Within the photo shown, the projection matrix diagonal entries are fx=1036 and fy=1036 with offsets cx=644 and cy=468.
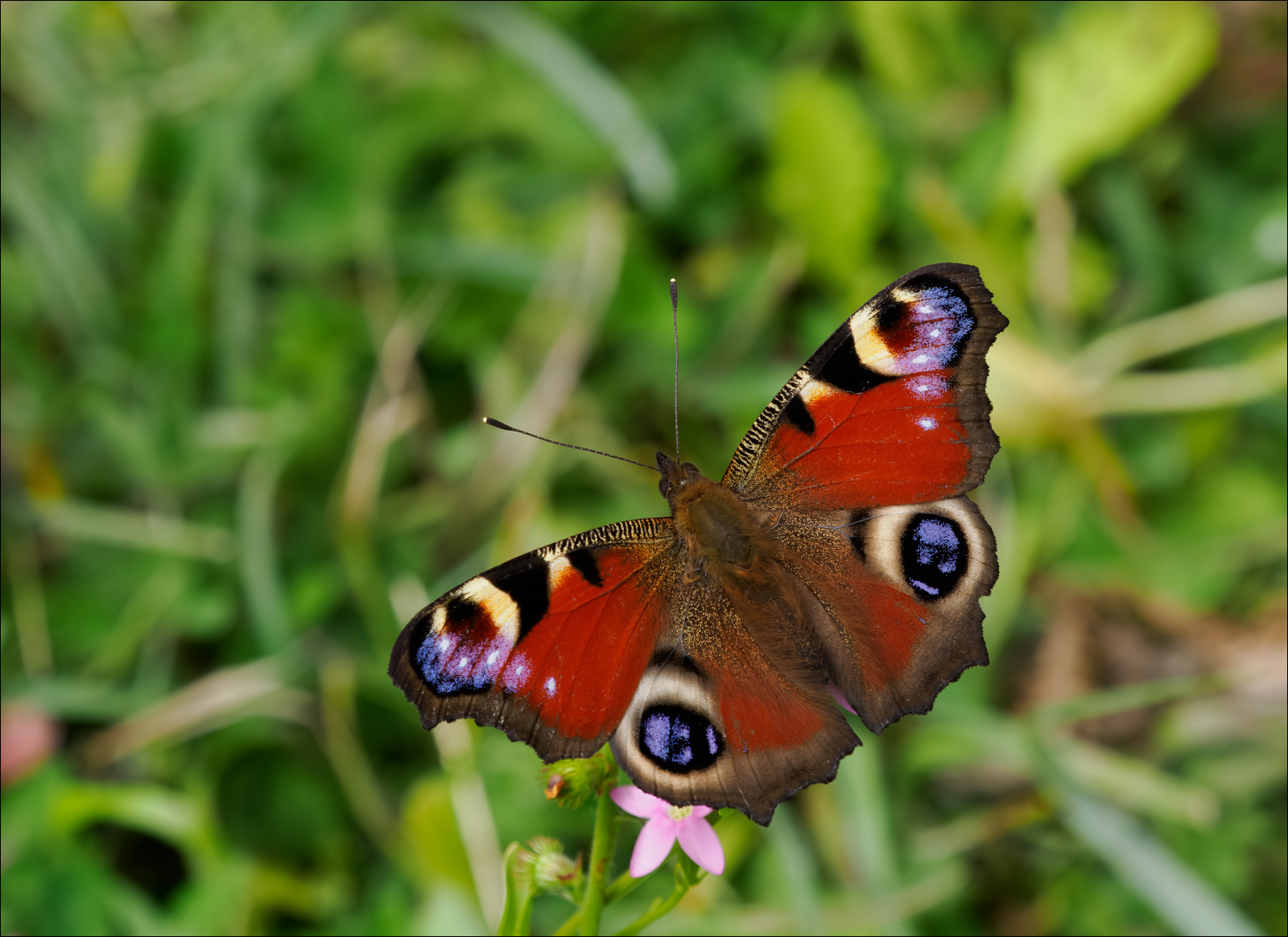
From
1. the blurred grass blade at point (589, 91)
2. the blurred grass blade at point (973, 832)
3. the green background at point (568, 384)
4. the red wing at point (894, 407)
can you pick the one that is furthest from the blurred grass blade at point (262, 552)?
the blurred grass blade at point (973, 832)

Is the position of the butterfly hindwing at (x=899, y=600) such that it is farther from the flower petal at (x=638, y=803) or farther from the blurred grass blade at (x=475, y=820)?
the blurred grass blade at (x=475, y=820)

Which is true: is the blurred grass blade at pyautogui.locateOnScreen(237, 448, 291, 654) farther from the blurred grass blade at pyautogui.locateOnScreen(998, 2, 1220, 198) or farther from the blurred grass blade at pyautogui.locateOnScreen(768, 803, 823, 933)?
the blurred grass blade at pyautogui.locateOnScreen(998, 2, 1220, 198)

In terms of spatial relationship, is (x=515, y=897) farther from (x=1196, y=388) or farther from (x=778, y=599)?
(x=1196, y=388)

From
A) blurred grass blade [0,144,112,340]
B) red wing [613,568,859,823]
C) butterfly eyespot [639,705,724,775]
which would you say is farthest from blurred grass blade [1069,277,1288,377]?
blurred grass blade [0,144,112,340]

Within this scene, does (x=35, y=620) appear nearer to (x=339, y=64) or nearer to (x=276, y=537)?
(x=276, y=537)

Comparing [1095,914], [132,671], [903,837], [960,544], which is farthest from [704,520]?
[132,671]

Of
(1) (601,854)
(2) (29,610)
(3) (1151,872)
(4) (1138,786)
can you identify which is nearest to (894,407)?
(1) (601,854)

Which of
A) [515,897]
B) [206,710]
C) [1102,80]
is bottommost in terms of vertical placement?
[515,897]
